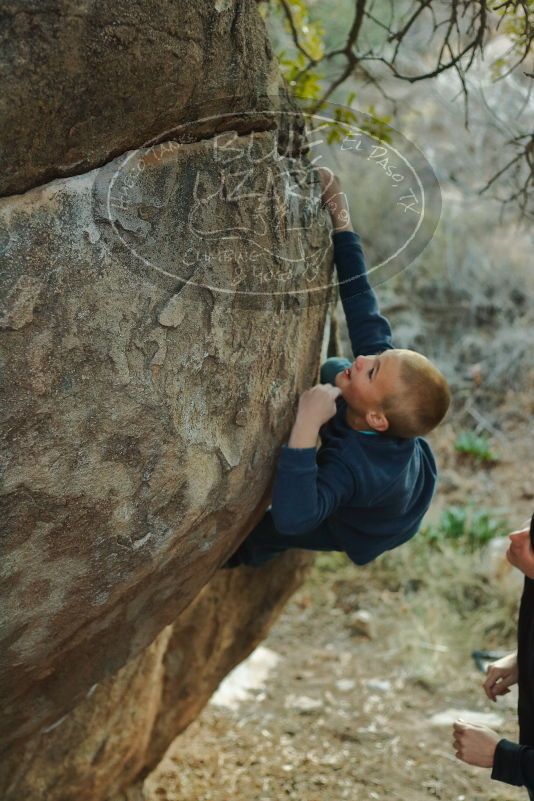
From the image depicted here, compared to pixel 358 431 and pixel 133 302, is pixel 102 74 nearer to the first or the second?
pixel 133 302

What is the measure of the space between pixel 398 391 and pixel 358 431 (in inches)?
6.8

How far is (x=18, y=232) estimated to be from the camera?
5.10 feet

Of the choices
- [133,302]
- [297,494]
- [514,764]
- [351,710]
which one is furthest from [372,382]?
[351,710]

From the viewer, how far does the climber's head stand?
218 centimetres

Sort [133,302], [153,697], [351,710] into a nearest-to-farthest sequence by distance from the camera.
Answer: [133,302] < [153,697] < [351,710]

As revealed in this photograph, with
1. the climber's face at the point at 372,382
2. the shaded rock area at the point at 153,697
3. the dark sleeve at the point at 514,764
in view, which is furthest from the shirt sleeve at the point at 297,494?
the shaded rock area at the point at 153,697

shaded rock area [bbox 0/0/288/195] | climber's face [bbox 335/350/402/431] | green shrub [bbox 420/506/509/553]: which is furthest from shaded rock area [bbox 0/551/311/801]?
→ green shrub [bbox 420/506/509/553]

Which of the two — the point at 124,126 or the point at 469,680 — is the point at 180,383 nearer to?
the point at 124,126

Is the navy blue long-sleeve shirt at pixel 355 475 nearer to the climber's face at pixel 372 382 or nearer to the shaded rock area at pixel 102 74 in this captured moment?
the climber's face at pixel 372 382

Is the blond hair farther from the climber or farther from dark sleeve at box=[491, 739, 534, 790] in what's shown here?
dark sleeve at box=[491, 739, 534, 790]

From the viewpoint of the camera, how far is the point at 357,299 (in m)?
2.39

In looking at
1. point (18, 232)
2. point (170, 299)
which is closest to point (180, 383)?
point (170, 299)

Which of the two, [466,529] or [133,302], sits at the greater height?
[133,302]

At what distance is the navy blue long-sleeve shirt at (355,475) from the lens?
2.09 meters
